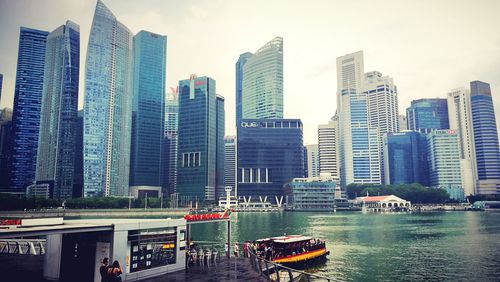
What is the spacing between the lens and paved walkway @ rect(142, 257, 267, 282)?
2773cm

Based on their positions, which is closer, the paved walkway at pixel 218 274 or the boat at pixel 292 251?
the paved walkway at pixel 218 274

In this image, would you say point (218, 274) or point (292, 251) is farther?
point (292, 251)

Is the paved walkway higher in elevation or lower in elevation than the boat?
higher

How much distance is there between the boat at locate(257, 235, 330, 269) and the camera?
49.8 m

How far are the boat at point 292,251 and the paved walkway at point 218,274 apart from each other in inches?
599

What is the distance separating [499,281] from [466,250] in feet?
83.4

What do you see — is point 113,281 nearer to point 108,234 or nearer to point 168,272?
point 108,234

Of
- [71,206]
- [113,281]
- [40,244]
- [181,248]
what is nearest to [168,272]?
[181,248]

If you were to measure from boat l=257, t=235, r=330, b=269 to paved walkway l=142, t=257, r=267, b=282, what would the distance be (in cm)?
1521

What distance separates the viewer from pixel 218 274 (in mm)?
29484

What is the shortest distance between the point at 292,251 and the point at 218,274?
982 inches

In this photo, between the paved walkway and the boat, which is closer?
the paved walkway

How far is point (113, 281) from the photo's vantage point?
22.2 meters

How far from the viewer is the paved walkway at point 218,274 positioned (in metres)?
27.7
